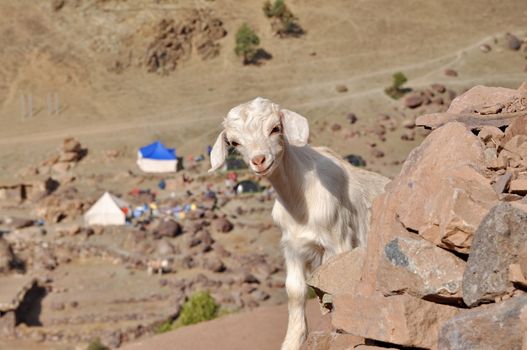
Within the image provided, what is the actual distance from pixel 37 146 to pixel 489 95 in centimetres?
3710

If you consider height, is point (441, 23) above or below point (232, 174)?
above

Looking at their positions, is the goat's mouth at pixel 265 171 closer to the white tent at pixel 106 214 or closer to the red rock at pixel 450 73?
the white tent at pixel 106 214

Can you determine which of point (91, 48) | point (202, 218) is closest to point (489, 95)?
point (202, 218)

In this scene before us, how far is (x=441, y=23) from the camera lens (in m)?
58.5

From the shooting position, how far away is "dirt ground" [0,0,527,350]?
2859 centimetres

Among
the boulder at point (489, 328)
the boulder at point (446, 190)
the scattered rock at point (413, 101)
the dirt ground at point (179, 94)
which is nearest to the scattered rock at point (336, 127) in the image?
the dirt ground at point (179, 94)

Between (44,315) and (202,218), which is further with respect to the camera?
(202,218)

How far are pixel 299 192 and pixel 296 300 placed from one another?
→ 101 centimetres

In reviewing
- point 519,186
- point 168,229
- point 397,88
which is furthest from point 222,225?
point 519,186

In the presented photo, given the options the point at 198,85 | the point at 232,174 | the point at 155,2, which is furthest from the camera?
the point at 155,2

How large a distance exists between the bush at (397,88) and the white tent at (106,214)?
19030 millimetres

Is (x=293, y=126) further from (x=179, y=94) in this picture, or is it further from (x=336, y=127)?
(x=179, y=94)

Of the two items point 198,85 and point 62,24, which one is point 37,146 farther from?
point 62,24

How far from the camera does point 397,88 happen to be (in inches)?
1853
